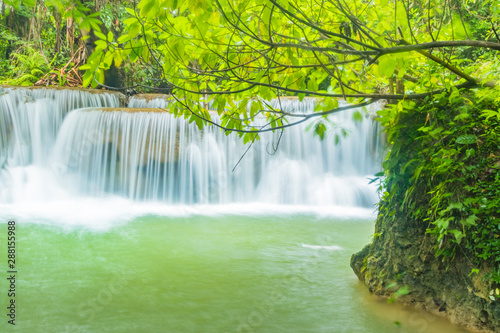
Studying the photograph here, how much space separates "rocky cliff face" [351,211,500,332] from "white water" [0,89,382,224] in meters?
5.28

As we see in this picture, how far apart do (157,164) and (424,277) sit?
7479 mm

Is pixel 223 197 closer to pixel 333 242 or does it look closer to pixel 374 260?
pixel 333 242

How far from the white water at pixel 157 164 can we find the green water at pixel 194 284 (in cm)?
291

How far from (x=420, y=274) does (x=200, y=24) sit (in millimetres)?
2463

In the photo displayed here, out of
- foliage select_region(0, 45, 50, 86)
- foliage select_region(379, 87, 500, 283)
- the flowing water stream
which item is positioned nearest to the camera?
foliage select_region(379, 87, 500, 283)

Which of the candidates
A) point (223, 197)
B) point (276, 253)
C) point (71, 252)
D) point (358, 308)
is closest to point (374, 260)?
point (358, 308)

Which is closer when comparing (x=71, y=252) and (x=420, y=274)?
(x=420, y=274)

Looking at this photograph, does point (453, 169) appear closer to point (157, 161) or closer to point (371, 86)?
point (371, 86)

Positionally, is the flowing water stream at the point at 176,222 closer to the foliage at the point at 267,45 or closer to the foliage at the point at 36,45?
the foliage at the point at 267,45

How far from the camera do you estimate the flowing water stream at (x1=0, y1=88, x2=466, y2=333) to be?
11.3 feet

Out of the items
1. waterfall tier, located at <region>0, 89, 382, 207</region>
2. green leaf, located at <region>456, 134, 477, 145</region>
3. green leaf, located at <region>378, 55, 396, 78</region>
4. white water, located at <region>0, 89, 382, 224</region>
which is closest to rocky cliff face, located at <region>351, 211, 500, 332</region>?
green leaf, located at <region>456, 134, 477, 145</region>

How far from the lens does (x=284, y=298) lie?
3773 mm

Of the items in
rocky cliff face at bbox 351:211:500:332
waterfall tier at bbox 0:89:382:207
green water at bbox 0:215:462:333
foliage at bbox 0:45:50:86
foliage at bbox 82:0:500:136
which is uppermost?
foliage at bbox 0:45:50:86

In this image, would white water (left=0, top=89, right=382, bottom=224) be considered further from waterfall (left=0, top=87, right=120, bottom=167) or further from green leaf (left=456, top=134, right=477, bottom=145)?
green leaf (left=456, top=134, right=477, bottom=145)
